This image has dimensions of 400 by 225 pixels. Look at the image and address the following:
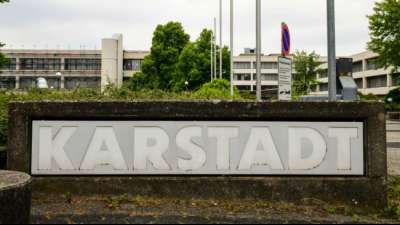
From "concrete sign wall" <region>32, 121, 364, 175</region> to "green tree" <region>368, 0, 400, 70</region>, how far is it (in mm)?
24088

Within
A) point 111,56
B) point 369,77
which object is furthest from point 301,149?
point 369,77

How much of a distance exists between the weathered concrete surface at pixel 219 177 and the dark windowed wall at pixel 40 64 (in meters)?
84.2

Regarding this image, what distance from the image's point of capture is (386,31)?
27.9 metres

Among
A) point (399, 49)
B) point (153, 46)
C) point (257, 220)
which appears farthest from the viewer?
point (153, 46)

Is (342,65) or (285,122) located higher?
(342,65)

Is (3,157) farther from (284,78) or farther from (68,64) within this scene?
(68,64)

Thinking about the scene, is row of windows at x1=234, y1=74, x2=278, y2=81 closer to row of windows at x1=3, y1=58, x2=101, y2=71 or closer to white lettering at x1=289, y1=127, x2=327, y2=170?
row of windows at x1=3, y1=58, x2=101, y2=71

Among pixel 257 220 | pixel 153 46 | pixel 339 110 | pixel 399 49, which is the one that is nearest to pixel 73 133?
pixel 257 220

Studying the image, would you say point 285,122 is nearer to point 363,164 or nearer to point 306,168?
point 306,168

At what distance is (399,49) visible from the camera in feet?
88.6

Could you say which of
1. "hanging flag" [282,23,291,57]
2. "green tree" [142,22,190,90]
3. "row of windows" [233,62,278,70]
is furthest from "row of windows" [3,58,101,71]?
"hanging flag" [282,23,291,57]

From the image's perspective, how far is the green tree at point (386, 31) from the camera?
27344 mm

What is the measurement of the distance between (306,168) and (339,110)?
840 millimetres

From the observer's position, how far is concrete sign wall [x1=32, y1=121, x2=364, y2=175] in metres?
5.59
